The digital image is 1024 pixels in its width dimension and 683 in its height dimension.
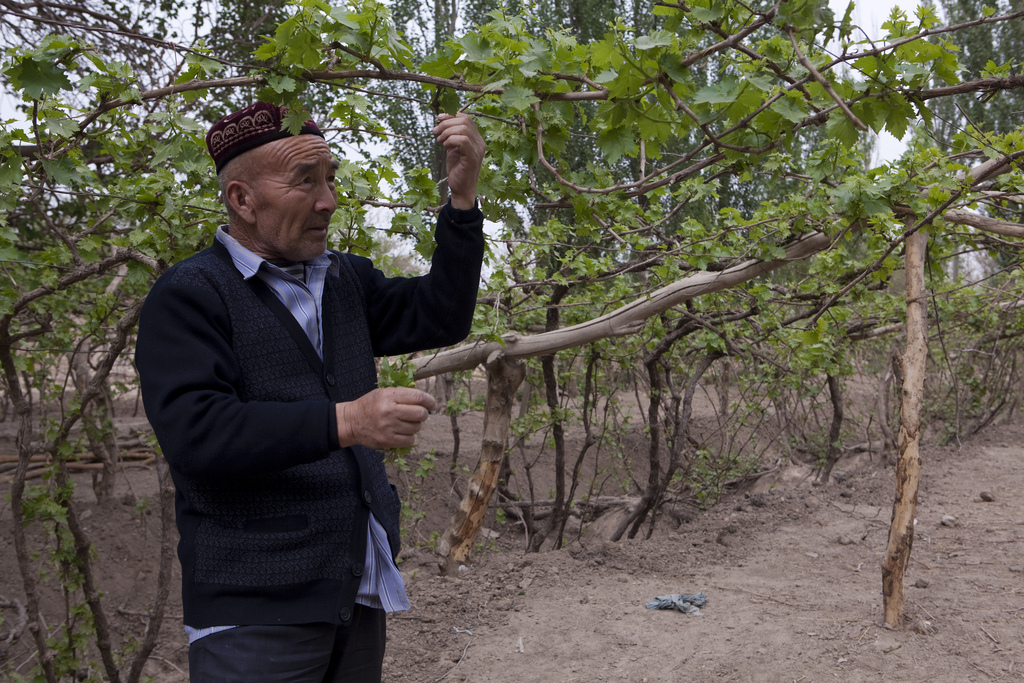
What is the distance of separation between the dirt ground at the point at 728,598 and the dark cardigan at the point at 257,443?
2.40 meters

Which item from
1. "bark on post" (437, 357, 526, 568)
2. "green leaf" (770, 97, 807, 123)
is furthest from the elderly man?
"bark on post" (437, 357, 526, 568)

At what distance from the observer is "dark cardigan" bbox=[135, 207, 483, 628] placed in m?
1.27

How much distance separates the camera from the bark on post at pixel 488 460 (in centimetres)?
462

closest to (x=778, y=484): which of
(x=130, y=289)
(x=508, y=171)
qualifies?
(x=130, y=289)

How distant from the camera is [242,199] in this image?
166cm

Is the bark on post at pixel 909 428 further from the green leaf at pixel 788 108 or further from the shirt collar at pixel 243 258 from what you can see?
the shirt collar at pixel 243 258

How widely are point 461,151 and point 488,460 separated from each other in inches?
134

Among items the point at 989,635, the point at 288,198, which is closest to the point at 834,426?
the point at 989,635

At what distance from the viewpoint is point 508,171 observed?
6.59 ft

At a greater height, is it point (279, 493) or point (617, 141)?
point (617, 141)

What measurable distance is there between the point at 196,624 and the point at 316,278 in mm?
738

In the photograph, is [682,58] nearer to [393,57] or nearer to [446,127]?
[446,127]

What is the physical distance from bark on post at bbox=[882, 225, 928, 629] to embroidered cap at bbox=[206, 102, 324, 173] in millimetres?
2850

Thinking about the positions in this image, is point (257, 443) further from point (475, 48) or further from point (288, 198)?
point (475, 48)
